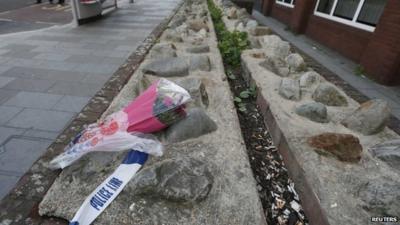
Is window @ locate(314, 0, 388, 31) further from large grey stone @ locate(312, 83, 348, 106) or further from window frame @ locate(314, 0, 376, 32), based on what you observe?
large grey stone @ locate(312, 83, 348, 106)

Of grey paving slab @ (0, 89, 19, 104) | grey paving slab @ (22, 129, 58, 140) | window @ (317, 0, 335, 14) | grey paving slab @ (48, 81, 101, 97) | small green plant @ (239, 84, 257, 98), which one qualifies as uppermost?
window @ (317, 0, 335, 14)

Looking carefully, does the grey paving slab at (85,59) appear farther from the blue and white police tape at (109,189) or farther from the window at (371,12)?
the window at (371,12)

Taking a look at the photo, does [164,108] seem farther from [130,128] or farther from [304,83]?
[304,83]

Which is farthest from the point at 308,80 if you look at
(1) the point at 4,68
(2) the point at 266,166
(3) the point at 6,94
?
(1) the point at 4,68

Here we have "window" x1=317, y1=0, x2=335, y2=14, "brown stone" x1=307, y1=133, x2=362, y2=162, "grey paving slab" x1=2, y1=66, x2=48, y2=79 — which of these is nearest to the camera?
"brown stone" x1=307, y1=133, x2=362, y2=162

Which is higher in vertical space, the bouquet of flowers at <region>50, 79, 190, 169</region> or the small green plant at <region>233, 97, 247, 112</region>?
the bouquet of flowers at <region>50, 79, 190, 169</region>

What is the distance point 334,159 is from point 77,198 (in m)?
1.82

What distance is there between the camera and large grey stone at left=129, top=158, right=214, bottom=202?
150cm

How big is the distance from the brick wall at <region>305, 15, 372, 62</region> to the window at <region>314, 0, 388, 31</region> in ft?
0.36

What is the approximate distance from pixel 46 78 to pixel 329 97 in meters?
3.39

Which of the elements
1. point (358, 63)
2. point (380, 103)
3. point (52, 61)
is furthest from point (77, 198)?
point (358, 63)

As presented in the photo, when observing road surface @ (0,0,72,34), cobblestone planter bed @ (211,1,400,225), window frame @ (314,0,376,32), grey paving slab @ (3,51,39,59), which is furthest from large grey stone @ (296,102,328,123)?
road surface @ (0,0,72,34)

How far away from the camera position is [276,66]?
3477 millimetres

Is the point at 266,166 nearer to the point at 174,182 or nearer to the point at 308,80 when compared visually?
the point at 174,182
